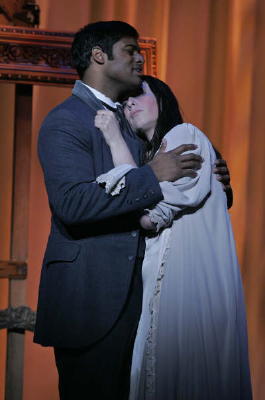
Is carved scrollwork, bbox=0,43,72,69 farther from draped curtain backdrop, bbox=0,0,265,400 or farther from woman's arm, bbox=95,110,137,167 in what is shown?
woman's arm, bbox=95,110,137,167

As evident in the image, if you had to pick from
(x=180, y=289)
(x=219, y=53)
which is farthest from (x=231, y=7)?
(x=180, y=289)

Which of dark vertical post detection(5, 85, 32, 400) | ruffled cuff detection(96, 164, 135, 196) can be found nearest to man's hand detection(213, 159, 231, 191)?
ruffled cuff detection(96, 164, 135, 196)

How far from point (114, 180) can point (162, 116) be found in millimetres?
345

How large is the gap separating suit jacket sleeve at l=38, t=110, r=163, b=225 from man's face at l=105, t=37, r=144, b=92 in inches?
7.4

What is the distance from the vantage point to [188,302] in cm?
174

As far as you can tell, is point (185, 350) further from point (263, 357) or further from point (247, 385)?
point (263, 357)

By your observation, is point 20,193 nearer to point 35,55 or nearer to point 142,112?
point 35,55

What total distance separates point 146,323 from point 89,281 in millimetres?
170

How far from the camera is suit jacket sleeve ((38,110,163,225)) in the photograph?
5.42 ft

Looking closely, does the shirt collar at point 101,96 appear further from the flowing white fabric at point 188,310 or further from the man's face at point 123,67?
the flowing white fabric at point 188,310

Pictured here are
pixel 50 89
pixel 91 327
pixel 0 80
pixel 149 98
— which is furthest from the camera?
pixel 50 89

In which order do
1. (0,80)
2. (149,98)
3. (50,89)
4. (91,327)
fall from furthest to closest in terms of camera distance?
(50,89) → (0,80) → (149,98) → (91,327)

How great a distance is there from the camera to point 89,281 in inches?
68.4

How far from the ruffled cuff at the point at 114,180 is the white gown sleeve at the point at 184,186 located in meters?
0.10
